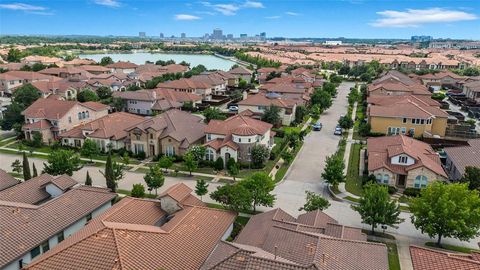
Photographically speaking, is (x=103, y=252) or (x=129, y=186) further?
(x=129, y=186)

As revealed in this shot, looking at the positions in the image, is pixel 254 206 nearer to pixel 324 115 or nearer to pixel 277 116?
pixel 277 116

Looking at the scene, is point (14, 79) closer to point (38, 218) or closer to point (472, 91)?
point (38, 218)

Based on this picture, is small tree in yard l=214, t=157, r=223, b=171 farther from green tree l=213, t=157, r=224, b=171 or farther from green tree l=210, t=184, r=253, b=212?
green tree l=210, t=184, r=253, b=212

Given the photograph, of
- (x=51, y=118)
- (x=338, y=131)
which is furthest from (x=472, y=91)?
(x=51, y=118)

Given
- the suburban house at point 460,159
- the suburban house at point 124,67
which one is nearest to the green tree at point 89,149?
the suburban house at point 460,159

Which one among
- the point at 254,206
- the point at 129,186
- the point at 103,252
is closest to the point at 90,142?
the point at 129,186

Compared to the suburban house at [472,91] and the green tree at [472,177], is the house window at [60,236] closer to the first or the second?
the green tree at [472,177]
